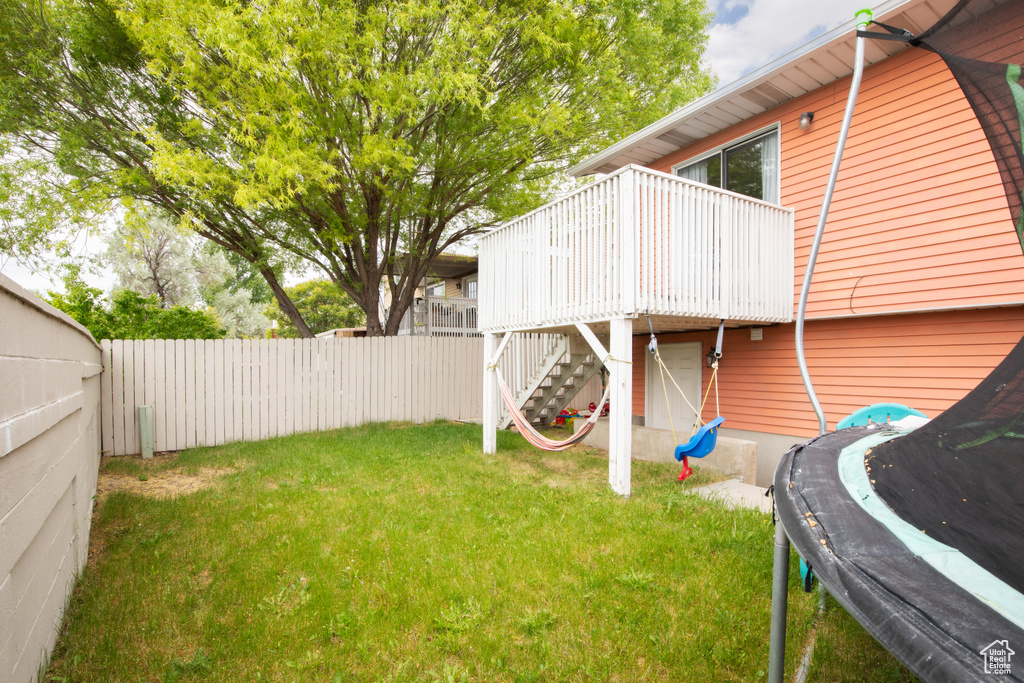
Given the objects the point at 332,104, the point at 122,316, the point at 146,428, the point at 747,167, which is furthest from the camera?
the point at 122,316

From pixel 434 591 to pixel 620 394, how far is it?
8.99ft

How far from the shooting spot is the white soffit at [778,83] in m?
4.82

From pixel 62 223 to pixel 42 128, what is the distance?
1.64 m

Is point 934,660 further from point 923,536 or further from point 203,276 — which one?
point 203,276

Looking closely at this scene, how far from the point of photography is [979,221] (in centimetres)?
473

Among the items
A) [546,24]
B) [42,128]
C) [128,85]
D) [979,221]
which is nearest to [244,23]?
[128,85]

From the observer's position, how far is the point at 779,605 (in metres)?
1.74

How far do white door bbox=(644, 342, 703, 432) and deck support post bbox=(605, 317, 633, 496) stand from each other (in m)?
2.57

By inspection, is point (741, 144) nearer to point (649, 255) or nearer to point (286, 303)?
point (649, 255)

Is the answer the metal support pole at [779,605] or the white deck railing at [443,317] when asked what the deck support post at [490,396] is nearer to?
the metal support pole at [779,605]

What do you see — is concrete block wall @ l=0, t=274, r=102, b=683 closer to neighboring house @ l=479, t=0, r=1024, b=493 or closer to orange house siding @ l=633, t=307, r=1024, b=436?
neighboring house @ l=479, t=0, r=1024, b=493

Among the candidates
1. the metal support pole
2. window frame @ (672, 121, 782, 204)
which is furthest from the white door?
the metal support pole

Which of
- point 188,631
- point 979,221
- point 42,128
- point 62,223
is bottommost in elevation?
point 188,631

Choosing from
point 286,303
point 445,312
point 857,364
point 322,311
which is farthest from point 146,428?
point 322,311
